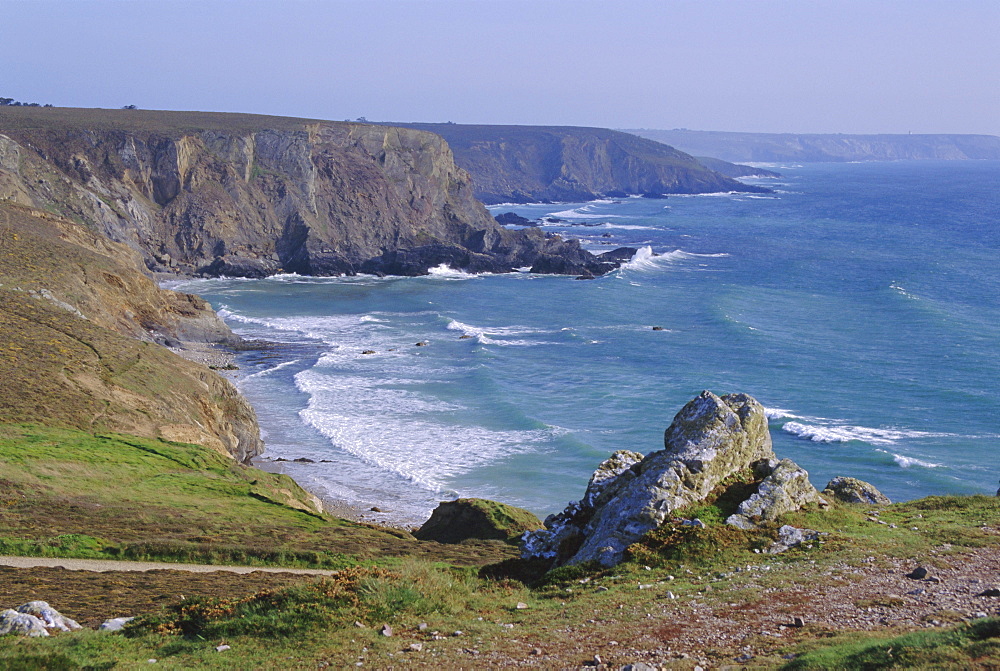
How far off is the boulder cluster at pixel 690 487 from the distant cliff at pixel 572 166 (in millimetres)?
158880

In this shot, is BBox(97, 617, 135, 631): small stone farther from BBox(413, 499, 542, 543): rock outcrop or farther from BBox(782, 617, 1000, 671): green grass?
BBox(413, 499, 542, 543): rock outcrop

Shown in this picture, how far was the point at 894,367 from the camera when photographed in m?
45.2

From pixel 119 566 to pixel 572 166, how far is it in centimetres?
17560

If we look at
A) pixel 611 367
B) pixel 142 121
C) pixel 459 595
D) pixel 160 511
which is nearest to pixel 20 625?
pixel 459 595

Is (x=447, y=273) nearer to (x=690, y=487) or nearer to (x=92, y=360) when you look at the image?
(x=92, y=360)

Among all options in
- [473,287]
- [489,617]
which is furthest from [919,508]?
[473,287]

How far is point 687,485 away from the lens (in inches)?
560

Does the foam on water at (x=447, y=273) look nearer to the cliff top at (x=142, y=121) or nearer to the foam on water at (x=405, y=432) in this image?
the cliff top at (x=142, y=121)

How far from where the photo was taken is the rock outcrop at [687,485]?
13773mm

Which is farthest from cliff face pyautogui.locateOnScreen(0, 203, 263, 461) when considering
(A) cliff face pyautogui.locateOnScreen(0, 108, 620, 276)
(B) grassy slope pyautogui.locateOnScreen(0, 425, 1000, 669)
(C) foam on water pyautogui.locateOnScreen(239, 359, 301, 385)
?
(A) cliff face pyautogui.locateOnScreen(0, 108, 620, 276)

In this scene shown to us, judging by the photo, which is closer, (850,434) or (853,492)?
(853,492)

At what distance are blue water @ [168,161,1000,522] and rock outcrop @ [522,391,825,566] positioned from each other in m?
14.5

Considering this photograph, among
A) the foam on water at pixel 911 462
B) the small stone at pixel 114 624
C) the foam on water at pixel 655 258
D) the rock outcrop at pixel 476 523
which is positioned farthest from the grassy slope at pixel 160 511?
the foam on water at pixel 655 258

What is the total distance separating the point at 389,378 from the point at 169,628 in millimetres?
34679
